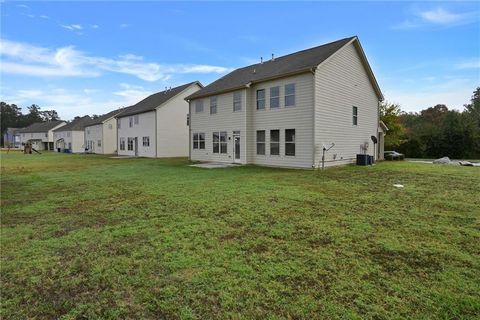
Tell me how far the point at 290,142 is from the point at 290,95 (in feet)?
8.66

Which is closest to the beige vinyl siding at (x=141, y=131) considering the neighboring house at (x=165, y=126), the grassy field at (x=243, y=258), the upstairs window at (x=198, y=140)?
the neighboring house at (x=165, y=126)

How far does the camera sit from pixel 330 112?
52.2 ft

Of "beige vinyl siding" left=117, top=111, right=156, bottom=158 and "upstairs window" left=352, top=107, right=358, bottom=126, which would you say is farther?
"beige vinyl siding" left=117, top=111, right=156, bottom=158

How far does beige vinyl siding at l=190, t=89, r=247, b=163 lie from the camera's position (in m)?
18.1

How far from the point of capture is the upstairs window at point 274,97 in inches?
648

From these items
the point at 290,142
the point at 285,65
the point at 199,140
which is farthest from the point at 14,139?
the point at 290,142

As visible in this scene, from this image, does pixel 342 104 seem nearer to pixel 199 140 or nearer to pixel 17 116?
pixel 199 140

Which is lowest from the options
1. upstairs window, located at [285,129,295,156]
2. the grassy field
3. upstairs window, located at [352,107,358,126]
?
the grassy field

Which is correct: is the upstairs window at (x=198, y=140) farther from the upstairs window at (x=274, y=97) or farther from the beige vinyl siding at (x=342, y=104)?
the beige vinyl siding at (x=342, y=104)

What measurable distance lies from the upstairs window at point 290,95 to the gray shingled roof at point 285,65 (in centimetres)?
74

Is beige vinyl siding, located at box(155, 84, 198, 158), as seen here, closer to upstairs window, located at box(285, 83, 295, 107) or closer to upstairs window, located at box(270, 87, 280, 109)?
upstairs window, located at box(270, 87, 280, 109)

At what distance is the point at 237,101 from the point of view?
1858 centimetres

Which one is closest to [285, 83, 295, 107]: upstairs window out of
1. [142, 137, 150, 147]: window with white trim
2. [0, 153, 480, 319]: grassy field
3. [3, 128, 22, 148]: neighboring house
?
[0, 153, 480, 319]: grassy field

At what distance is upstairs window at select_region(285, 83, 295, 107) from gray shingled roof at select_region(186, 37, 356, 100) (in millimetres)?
735
